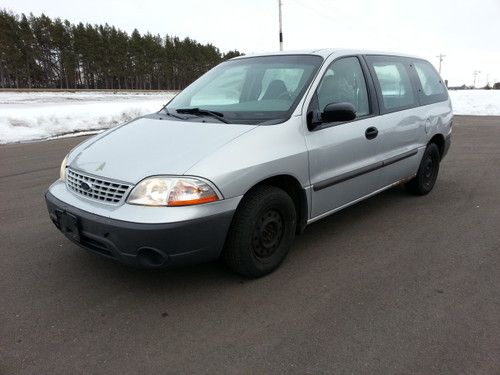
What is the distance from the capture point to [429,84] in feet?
17.5

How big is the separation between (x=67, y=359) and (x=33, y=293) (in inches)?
35.5

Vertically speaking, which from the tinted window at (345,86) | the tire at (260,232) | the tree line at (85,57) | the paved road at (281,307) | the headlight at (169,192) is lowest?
the paved road at (281,307)

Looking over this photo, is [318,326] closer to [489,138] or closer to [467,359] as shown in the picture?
[467,359]

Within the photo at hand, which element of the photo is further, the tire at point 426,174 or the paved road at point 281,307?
the tire at point 426,174

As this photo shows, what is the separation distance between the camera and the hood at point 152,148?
277cm

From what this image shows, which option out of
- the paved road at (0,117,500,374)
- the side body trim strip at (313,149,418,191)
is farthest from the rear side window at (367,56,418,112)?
the paved road at (0,117,500,374)

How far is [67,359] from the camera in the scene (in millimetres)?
2371

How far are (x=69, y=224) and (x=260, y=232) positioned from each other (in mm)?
1322

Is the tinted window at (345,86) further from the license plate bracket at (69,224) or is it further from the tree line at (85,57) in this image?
the tree line at (85,57)

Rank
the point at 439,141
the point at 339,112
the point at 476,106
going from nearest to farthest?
the point at 339,112
the point at 439,141
the point at 476,106

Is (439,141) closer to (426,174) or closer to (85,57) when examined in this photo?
(426,174)

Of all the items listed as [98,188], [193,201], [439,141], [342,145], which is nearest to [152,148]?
[98,188]

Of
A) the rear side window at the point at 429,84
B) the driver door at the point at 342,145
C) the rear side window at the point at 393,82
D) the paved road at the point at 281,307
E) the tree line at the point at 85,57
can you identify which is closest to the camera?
the paved road at the point at 281,307

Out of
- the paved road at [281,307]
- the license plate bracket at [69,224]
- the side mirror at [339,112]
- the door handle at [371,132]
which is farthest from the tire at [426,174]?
the license plate bracket at [69,224]
